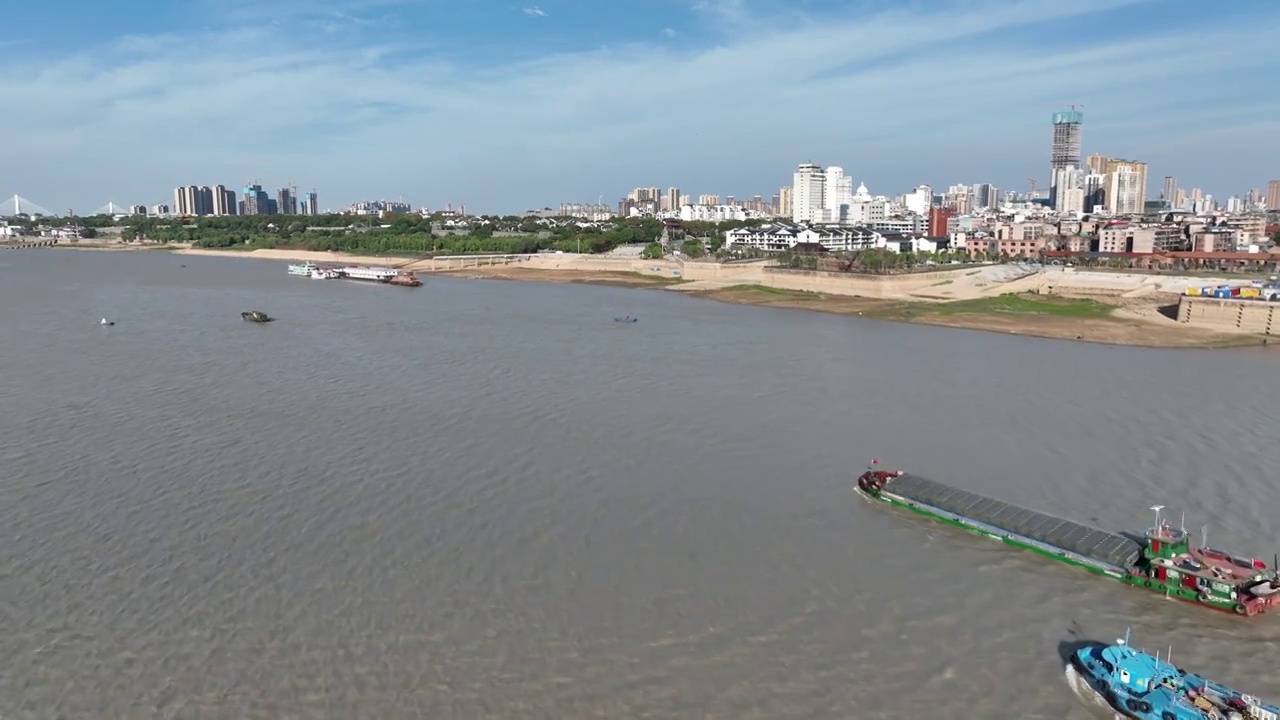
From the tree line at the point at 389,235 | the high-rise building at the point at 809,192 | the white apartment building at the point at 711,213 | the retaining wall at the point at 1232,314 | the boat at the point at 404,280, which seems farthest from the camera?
the white apartment building at the point at 711,213

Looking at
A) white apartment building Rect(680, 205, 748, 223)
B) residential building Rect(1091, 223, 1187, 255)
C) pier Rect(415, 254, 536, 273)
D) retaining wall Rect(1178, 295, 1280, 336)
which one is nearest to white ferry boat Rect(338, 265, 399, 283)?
pier Rect(415, 254, 536, 273)

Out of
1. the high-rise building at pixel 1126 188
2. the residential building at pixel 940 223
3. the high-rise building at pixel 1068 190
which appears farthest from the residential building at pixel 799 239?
the high-rise building at pixel 1068 190

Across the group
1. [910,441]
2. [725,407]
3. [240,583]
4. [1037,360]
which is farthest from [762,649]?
[1037,360]

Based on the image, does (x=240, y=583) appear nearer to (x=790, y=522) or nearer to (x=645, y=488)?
(x=645, y=488)

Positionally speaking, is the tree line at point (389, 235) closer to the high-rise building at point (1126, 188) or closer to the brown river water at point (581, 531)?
the brown river water at point (581, 531)

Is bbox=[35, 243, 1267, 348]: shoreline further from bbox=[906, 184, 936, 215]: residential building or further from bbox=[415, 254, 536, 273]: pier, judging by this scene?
bbox=[906, 184, 936, 215]: residential building

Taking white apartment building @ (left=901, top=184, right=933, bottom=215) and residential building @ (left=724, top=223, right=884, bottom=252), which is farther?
white apartment building @ (left=901, top=184, right=933, bottom=215)
